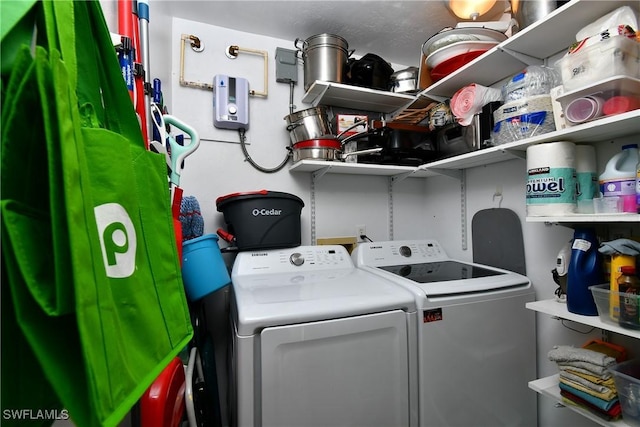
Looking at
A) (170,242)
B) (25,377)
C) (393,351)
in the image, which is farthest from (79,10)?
(393,351)

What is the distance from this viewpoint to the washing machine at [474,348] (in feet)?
4.00

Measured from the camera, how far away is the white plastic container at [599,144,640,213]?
1.00 m

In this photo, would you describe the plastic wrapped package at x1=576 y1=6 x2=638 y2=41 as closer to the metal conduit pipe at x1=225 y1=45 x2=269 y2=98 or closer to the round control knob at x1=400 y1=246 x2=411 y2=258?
the round control knob at x1=400 y1=246 x2=411 y2=258

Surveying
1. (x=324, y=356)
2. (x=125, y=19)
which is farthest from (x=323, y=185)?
(x=125, y=19)

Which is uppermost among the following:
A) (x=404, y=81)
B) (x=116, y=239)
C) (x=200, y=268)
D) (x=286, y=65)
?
(x=286, y=65)

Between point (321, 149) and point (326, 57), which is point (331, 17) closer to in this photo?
point (326, 57)

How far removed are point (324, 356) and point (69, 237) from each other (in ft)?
3.11

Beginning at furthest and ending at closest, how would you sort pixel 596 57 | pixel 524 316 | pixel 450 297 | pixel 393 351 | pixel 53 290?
pixel 524 316
pixel 450 297
pixel 393 351
pixel 596 57
pixel 53 290

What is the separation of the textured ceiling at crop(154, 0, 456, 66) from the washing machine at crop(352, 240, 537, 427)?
1.56m

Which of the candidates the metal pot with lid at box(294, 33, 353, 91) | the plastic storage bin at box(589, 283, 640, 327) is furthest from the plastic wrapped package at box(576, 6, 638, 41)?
the metal pot with lid at box(294, 33, 353, 91)

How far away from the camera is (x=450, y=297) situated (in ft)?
4.18

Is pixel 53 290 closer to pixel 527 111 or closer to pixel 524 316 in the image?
pixel 527 111

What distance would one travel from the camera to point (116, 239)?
0.42m

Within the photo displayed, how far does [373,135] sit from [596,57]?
1099 mm
